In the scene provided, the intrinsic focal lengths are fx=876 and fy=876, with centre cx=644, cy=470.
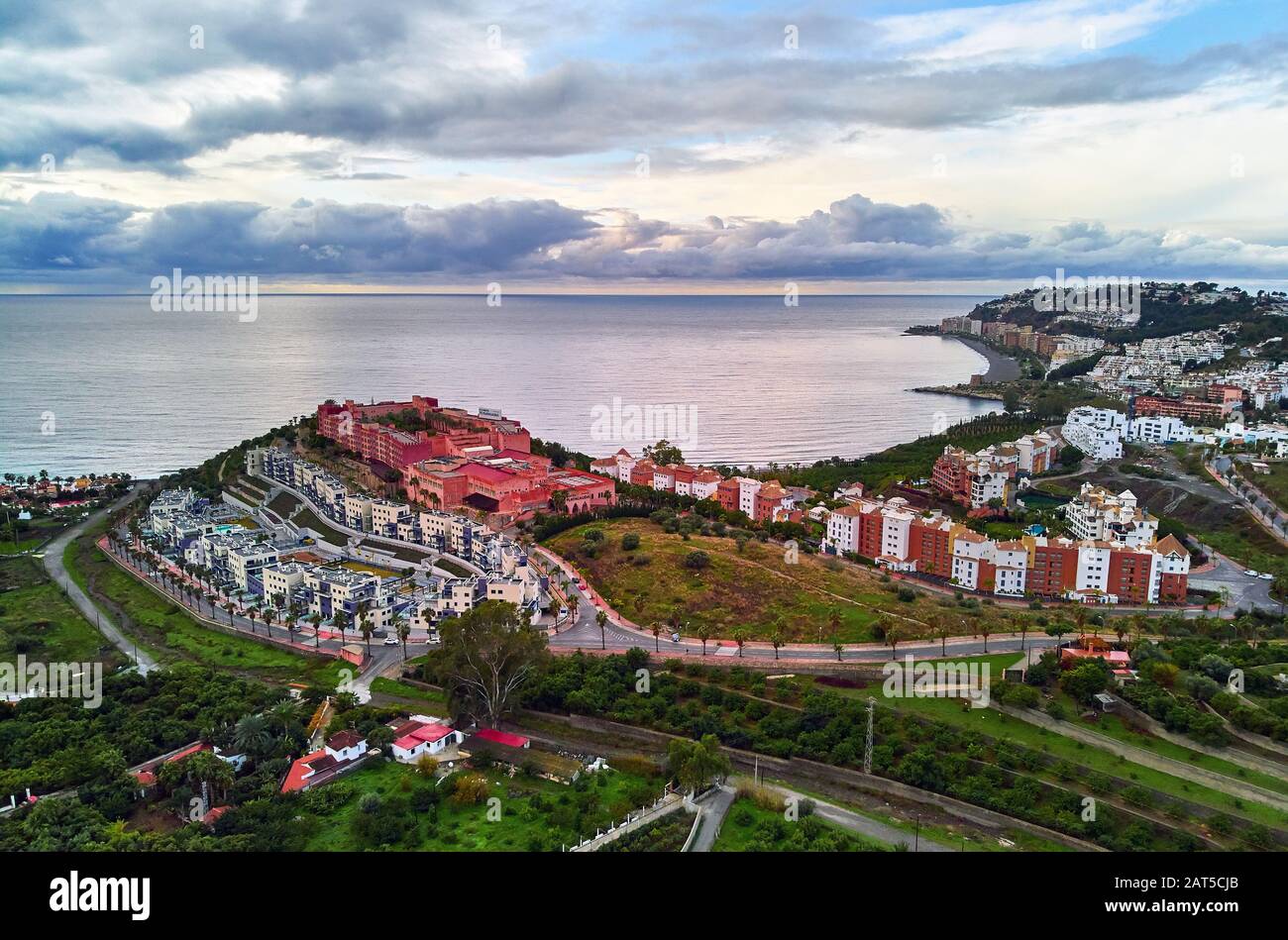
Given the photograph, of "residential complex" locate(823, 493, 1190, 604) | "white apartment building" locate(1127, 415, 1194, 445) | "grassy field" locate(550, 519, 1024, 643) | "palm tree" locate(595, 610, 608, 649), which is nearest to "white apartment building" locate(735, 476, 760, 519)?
"grassy field" locate(550, 519, 1024, 643)

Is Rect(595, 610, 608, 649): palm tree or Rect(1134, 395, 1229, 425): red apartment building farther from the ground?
Rect(1134, 395, 1229, 425): red apartment building

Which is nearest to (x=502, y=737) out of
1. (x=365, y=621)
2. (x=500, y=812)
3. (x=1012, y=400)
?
(x=500, y=812)

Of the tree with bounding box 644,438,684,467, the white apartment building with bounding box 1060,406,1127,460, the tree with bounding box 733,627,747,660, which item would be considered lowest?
the tree with bounding box 733,627,747,660

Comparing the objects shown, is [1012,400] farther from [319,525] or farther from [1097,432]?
[319,525]

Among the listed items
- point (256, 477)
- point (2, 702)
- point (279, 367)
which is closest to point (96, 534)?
point (256, 477)

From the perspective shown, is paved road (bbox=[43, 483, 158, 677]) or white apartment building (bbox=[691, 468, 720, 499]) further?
white apartment building (bbox=[691, 468, 720, 499])

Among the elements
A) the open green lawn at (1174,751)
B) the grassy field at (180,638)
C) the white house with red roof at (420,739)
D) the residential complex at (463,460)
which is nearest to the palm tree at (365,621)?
the grassy field at (180,638)

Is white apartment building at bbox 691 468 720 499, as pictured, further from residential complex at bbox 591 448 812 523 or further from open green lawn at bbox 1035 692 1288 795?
open green lawn at bbox 1035 692 1288 795
